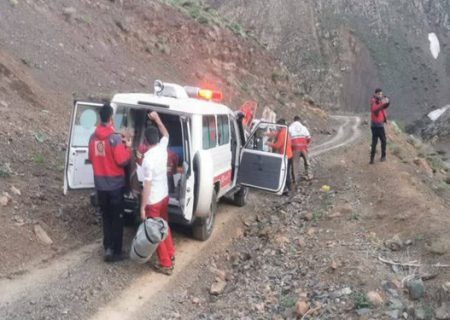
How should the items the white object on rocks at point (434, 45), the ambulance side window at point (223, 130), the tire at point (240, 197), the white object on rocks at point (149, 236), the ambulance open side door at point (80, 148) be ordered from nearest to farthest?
the white object on rocks at point (149, 236) < the ambulance open side door at point (80, 148) < the ambulance side window at point (223, 130) < the tire at point (240, 197) < the white object on rocks at point (434, 45)

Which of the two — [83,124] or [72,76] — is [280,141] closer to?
[83,124]

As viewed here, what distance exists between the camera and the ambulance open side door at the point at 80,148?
29.0ft

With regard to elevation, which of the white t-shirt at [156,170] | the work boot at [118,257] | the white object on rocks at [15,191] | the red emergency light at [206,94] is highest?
the red emergency light at [206,94]

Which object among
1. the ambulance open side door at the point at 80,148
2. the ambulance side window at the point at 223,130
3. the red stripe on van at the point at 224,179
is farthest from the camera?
the ambulance side window at the point at 223,130

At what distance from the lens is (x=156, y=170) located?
301 inches

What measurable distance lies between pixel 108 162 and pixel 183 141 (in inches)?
54.4

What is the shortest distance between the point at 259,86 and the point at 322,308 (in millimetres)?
28347

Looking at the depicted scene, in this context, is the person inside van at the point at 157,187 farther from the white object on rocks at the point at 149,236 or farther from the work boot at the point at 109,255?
the work boot at the point at 109,255

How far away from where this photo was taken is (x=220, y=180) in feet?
33.4

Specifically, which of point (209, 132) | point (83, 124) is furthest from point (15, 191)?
point (209, 132)

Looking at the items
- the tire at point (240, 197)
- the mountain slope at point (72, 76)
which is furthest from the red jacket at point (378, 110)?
the mountain slope at point (72, 76)

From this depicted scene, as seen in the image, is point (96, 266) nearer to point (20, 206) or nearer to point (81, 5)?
point (20, 206)

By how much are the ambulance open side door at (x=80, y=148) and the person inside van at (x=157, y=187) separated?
1.48 meters

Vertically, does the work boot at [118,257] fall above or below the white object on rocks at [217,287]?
above
